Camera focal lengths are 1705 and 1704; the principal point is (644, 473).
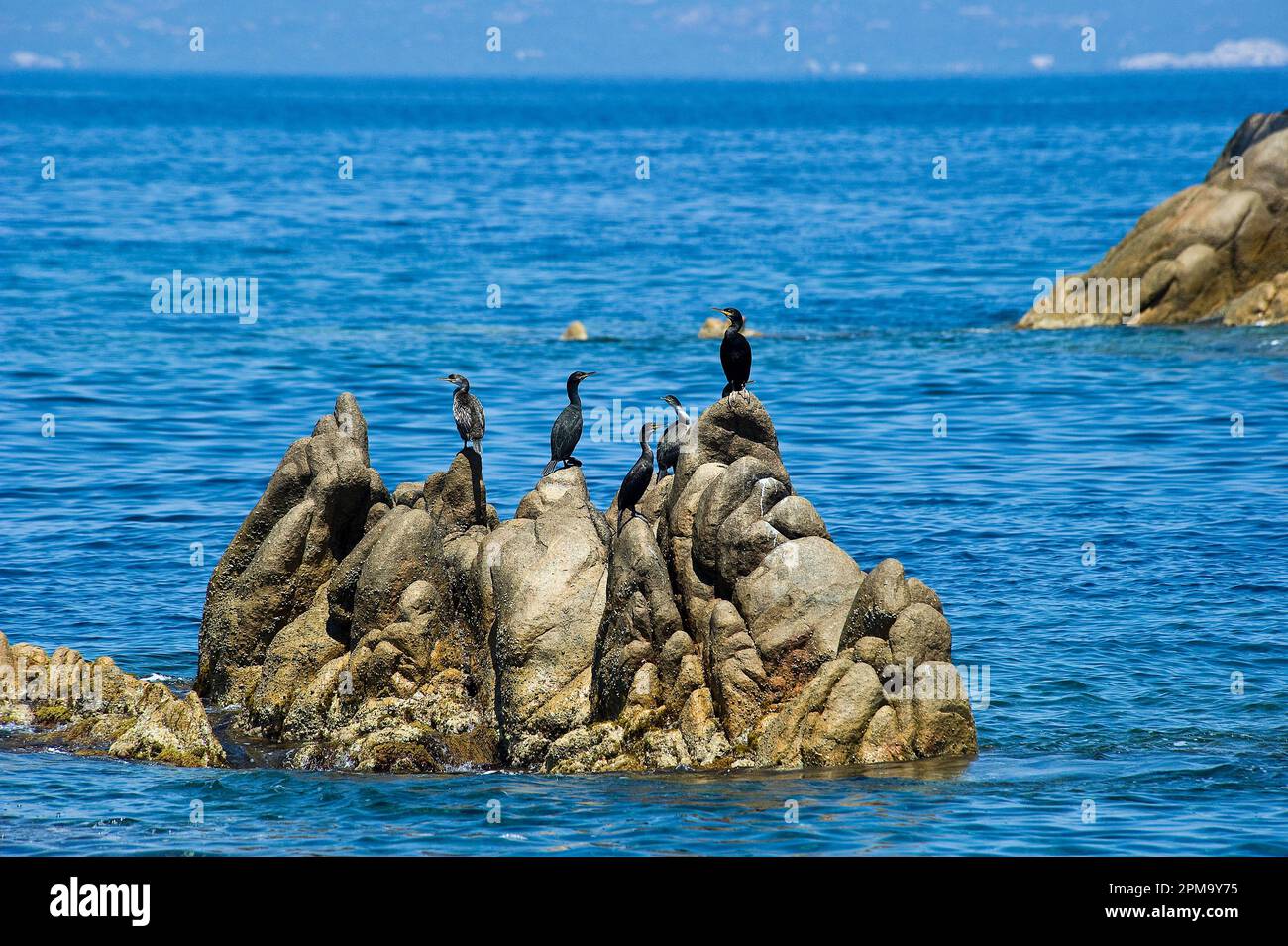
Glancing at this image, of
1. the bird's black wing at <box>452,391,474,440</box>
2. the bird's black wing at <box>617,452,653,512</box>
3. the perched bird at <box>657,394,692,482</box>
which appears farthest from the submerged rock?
the bird's black wing at <box>617,452,653,512</box>

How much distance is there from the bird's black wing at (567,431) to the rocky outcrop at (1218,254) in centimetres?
3457

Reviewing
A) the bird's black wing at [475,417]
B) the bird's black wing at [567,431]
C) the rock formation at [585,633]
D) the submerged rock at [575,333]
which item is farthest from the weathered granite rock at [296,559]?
the submerged rock at [575,333]

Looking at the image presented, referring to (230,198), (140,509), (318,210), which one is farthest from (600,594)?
(230,198)

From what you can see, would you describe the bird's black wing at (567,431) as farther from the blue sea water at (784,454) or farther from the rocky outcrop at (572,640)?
the blue sea water at (784,454)

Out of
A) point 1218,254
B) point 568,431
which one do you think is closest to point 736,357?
point 568,431

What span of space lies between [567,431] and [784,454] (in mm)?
17850

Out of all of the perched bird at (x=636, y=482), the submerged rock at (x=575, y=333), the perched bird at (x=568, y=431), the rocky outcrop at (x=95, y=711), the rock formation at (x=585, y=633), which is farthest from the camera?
the submerged rock at (x=575, y=333)

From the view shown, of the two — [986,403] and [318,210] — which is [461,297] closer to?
[986,403]

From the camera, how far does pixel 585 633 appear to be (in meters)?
20.2

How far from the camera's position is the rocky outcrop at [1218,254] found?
50438 millimetres

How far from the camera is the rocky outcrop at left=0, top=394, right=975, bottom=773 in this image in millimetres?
18969

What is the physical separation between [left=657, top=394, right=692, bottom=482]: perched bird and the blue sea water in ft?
15.5

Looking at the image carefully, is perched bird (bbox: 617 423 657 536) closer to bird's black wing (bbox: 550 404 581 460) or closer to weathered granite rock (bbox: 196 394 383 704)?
bird's black wing (bbox: 550 404 581 460)

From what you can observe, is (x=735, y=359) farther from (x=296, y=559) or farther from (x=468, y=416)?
(x=296, y=559)
